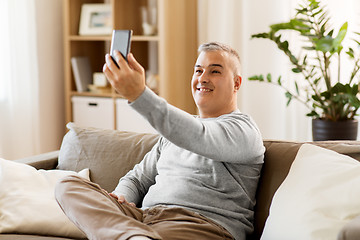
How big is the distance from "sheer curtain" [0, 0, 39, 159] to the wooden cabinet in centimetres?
26

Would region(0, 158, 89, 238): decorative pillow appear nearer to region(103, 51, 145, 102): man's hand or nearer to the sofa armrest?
the sofa armrest

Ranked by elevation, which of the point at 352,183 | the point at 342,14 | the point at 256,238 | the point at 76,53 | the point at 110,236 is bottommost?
the point at 256,238

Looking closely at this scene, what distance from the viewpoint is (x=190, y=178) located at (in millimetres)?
1906

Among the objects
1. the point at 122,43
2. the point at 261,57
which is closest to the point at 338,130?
the point at 261,57

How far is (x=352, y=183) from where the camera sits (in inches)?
66.9

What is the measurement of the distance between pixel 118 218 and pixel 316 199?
605mm

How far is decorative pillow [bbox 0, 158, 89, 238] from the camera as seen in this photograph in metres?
2.07

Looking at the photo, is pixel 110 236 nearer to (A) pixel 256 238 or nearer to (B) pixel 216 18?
(A) pixel 256 238

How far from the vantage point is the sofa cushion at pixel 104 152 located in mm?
2322

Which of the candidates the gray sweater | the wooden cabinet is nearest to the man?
the gray sweater

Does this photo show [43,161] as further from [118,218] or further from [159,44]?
[159,44]

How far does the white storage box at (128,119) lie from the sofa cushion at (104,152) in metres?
1.40

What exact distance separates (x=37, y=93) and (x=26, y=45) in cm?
36

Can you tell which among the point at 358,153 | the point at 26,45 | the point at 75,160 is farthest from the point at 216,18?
the point at 358,153
